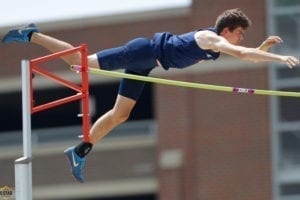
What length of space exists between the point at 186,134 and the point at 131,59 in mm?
13394

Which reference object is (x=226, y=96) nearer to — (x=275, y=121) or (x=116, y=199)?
(x=275, y=121)

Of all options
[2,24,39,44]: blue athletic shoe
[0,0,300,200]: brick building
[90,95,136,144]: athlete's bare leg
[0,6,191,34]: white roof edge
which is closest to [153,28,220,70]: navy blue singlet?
[90,95,136,144]: athlete's bare leg

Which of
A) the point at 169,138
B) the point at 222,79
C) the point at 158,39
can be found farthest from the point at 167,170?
the point at 158,39

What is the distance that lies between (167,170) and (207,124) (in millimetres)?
1353

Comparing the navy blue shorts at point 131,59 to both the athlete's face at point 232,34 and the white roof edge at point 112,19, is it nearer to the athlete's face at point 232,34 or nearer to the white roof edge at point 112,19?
the athlete's face at point 232,34

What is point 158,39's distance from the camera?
10773 mm

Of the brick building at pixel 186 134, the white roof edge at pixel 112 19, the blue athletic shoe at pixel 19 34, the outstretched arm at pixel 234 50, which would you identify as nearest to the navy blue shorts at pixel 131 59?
the outstretched arm at pixel 234 50

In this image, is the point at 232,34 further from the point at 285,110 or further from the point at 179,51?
the point at 285,110

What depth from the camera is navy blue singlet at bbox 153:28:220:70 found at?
10555 mm

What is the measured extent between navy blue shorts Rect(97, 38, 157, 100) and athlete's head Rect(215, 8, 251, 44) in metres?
0.68

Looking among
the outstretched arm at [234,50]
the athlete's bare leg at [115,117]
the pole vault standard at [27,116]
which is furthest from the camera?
the athlete's bare leg at [115,117]

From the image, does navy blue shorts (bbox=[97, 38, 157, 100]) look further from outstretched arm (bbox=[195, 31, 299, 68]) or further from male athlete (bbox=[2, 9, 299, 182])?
outstretched arm (bbox=[195, 31, 299, 68])

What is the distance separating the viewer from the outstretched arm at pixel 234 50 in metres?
9.71

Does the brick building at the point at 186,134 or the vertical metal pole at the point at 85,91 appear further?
the brick building at the point at 186,134
